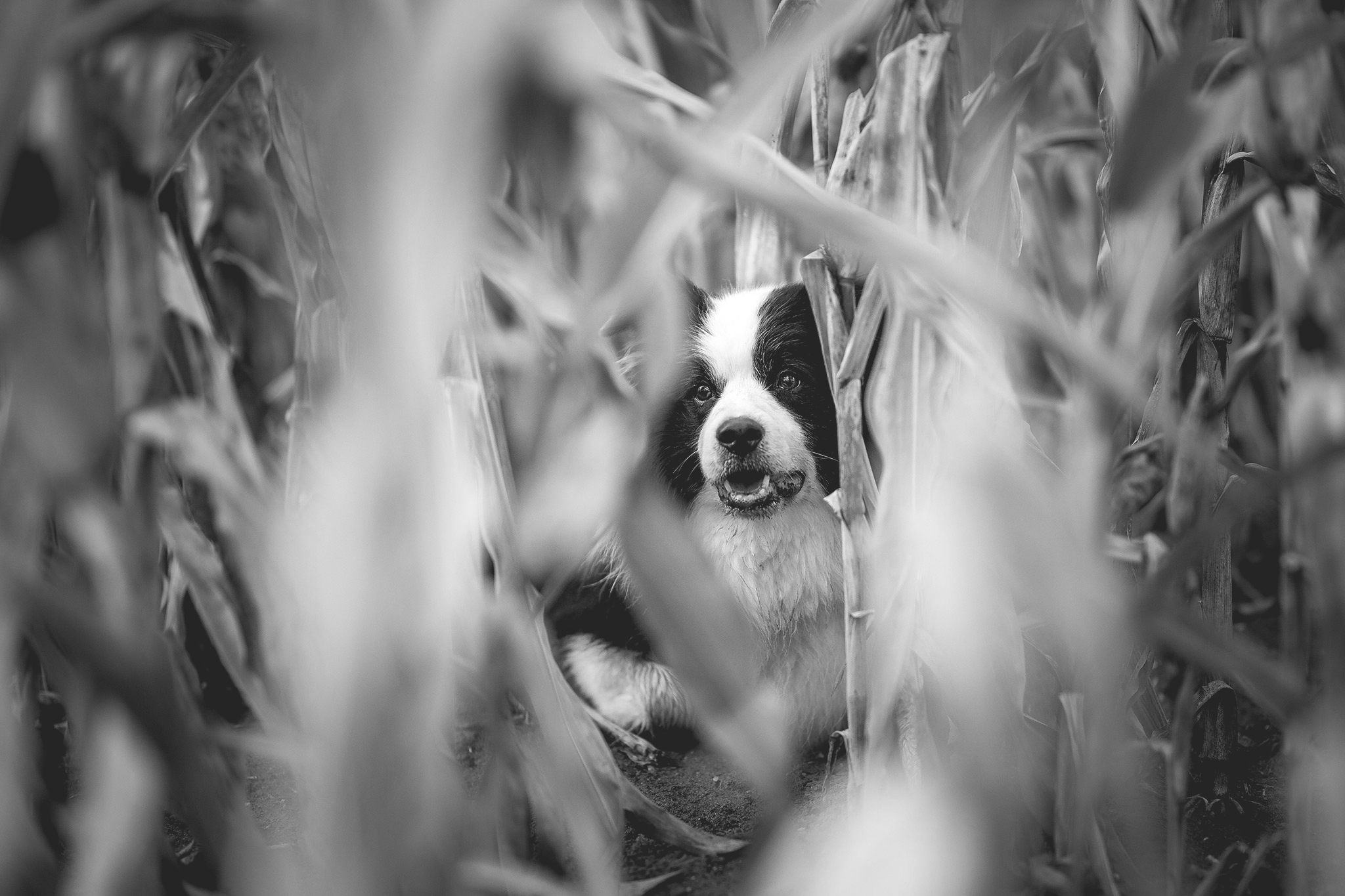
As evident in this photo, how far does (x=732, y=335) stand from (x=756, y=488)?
0.88 feet

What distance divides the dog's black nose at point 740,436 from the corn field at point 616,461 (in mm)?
361

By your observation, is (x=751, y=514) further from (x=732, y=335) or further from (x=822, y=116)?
(x=822, y=116)

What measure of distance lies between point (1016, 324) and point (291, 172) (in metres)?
0.55

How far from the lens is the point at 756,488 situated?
1.21 metres

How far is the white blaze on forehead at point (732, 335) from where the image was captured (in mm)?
1363

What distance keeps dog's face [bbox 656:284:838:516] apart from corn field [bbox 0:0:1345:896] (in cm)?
37

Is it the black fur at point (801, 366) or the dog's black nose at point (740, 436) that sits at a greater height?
the black fur at point (801, 366)

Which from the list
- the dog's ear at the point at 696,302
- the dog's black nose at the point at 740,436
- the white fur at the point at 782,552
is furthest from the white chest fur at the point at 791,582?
the dog's ear at the point at 696,302

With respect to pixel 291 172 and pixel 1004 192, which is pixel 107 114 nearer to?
pixel 291 172

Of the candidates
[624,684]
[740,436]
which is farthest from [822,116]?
[624,684]

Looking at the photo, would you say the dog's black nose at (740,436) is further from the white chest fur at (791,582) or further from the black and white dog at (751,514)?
the white chest fur at (791,582)

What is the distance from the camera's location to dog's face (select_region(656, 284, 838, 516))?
3.95ft

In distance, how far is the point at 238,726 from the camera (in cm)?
102

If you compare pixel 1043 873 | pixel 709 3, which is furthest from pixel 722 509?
pixel 1043 873
